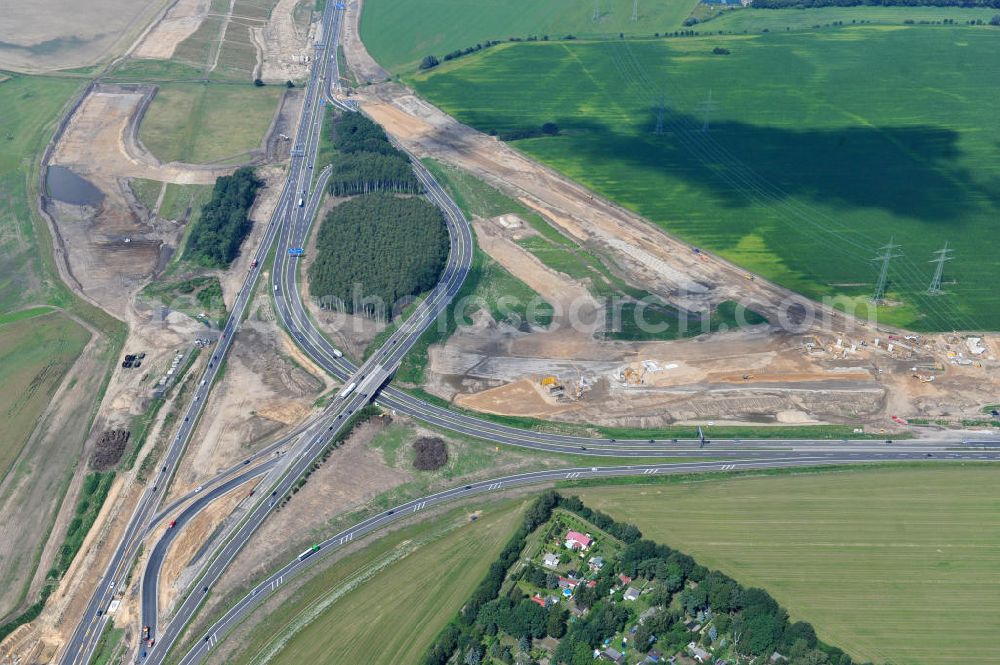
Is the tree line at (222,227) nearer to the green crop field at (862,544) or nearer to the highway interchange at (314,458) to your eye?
the highway interchange at (314,458)

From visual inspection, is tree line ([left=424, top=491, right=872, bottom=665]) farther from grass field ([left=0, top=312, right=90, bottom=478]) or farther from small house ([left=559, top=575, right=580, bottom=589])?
grass field ([left=0, top=312, right=90, bottom=478])

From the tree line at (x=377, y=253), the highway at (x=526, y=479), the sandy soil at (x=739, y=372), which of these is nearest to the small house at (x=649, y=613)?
the highway at (x=526, y=479)

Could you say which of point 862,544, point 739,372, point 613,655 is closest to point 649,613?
point 613,655

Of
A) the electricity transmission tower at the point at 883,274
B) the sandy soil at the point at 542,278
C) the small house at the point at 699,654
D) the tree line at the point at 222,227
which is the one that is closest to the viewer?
the small house at the point at 699,654

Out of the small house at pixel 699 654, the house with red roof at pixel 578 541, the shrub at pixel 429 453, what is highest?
the shrub at pixel 429 453

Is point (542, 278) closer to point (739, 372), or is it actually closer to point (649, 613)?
point (739, 372)

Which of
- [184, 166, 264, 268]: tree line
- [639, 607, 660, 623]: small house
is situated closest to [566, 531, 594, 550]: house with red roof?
[639, 607, 660, 623]: small house

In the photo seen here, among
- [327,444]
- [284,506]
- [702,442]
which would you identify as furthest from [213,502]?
[702,442]
